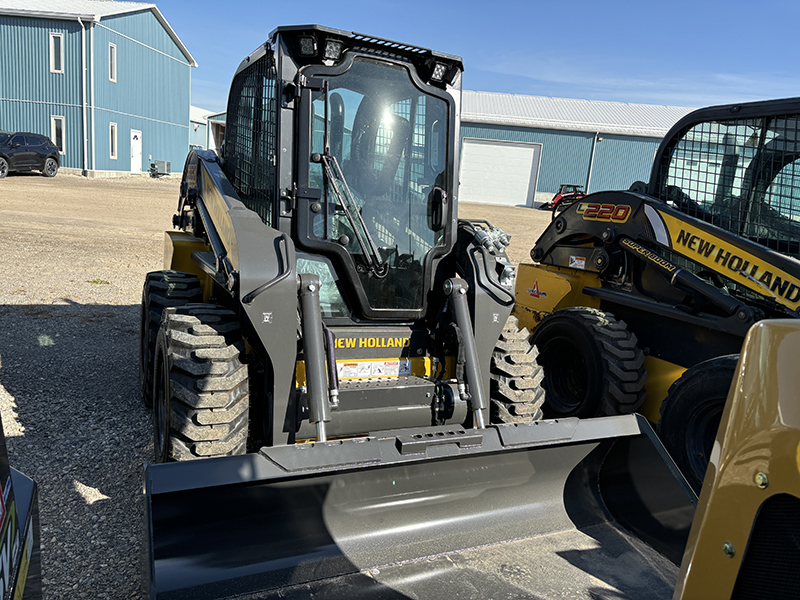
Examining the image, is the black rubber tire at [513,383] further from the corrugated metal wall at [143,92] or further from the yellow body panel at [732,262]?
the corrugated metal wall at [143,92]

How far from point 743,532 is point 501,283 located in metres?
2.66

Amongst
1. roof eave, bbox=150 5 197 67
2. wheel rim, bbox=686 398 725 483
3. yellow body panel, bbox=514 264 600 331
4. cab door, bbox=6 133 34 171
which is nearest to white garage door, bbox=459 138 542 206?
roof eave, bbox=150 5 197 67

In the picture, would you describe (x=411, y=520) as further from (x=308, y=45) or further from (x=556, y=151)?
(x=556, y=151)

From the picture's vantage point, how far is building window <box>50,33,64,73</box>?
82.6ft

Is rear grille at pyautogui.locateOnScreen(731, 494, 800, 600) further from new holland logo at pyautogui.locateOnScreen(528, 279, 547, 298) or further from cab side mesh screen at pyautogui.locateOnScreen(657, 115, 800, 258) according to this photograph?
new holland logo at pyautogui.locateOnScreen(528, 279, 547, 298)

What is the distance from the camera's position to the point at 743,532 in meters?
1.29

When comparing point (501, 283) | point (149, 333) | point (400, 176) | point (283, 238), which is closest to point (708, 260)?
point (501, 283)

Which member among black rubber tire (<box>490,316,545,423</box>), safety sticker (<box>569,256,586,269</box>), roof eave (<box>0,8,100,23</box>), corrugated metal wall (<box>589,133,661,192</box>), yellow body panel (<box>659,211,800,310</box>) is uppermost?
roof eave (<box>0,8,100,23</box>)

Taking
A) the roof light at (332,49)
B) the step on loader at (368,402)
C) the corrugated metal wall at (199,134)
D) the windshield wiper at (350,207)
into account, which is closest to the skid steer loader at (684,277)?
the step on loader at (368,402)

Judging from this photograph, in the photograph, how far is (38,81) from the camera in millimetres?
25609

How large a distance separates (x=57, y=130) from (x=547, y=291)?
26.4 metres

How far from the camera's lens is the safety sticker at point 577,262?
5871mm

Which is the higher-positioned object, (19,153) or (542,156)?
(542,156)

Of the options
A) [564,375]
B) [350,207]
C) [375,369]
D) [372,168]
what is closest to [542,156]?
[564,375]
